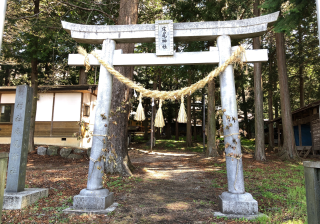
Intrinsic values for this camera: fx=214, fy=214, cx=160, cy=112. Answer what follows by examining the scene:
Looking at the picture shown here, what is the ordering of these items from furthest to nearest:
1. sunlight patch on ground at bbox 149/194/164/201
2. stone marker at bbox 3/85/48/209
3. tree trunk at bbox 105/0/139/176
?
tree trunk at bbox 105/0/139/176
sunlight patch on ground at bbox 149/194/164/201
stone marker at bbox 3/85/48/209

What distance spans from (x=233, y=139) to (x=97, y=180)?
2666 millimetres

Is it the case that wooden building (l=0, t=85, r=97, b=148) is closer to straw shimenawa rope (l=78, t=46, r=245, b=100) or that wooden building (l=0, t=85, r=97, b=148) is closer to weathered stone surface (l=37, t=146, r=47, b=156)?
weathered stone surface (l=37, t=146, r=47, b=156)

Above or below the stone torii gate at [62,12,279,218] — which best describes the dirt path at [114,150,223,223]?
below

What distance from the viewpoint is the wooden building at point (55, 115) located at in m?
13.0

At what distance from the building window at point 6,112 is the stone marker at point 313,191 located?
1565 cm

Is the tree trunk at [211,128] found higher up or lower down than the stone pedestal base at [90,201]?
higher up

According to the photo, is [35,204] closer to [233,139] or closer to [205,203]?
[205,203]

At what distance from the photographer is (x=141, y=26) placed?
4340 millimetres

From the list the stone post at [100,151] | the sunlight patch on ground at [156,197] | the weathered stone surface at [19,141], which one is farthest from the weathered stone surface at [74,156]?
the stone post at [100,151]

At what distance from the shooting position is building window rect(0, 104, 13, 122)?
44.1 ft

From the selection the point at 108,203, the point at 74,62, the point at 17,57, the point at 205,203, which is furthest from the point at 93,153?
the point at 17,57

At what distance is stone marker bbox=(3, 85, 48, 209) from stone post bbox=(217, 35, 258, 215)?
3.68 m

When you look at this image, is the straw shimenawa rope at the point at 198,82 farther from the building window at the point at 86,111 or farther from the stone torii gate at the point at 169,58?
the building window at the point at 86,111

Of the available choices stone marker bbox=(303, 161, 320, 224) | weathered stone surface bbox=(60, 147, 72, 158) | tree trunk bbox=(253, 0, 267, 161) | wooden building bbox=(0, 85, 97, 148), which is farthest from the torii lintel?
wooden building bbox=(0, 85, 97, 148)
